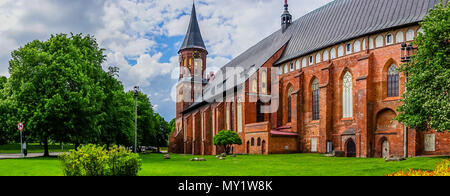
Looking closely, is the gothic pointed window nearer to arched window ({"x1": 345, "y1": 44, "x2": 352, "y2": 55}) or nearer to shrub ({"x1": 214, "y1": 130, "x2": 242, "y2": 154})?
shrub ({"x1": 214, "y1": 130, "x2": 242, "y2": 154})

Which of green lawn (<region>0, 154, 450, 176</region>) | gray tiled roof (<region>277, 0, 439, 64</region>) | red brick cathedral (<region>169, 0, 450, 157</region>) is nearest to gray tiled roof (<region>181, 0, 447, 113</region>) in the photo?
gray tiled roof (<region>277, 0, 439, 64</region>)

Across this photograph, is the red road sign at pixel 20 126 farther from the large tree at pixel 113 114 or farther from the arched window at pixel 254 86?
the arched window at pixel 254 86

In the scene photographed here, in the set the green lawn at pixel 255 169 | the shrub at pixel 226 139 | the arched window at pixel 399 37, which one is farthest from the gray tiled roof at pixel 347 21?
the green lawn at pixel 255 169

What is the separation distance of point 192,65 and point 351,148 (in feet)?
152

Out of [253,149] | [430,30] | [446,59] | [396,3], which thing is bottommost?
[253,149]

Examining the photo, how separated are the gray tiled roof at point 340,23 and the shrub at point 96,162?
26525 millimetres

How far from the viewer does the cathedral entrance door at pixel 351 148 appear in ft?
116

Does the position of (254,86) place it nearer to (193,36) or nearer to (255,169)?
(255,169)

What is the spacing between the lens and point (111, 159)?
46.3ft

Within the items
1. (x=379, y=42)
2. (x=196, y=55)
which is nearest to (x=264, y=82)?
(x=379, y=42)

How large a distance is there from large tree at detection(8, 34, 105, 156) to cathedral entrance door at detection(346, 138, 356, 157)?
73.8 ft
